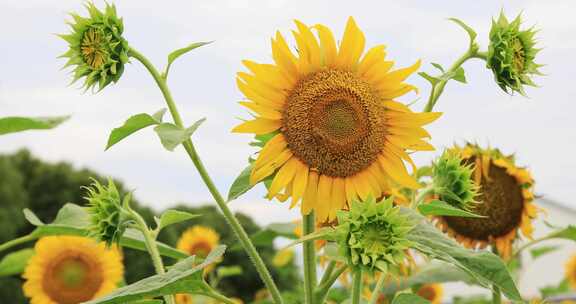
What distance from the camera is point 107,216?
176 cm

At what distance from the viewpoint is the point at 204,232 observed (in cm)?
521

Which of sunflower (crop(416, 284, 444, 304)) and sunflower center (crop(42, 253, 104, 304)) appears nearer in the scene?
sunflower center (crop(42, 253, 104, 304))

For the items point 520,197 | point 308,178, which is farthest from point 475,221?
point 308,178

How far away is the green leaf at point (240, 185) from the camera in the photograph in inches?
61.9

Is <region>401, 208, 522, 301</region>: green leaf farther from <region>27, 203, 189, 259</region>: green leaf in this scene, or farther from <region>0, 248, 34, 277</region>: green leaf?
<region>0, 248, 34, 277</region>: green leaf

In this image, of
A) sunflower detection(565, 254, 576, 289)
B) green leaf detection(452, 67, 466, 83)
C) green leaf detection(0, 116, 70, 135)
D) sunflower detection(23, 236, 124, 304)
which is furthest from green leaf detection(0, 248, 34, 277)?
sunflower detection(565, 254, 576, 289)

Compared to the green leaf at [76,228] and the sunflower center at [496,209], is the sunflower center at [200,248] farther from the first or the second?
the green leaf at [76,228]

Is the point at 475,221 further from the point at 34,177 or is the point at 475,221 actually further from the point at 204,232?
the point at 34,177

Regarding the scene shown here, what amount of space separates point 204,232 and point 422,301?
143 inches

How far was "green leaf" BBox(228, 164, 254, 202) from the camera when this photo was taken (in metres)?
1.57

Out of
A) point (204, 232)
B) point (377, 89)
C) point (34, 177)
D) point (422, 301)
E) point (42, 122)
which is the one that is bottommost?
point (34, 177)

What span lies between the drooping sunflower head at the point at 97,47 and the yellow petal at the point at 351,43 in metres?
0.46

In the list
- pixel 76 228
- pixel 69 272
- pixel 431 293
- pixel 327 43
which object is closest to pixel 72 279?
pixel 69 272

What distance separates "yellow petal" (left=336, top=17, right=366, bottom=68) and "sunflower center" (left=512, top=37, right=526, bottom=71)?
40 cm
